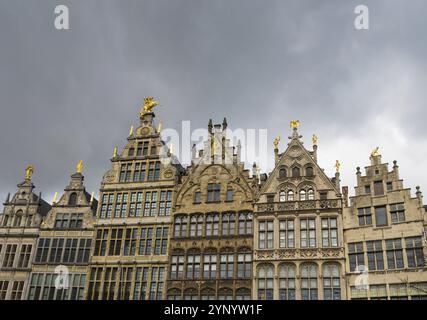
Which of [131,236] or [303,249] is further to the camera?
[131,236]

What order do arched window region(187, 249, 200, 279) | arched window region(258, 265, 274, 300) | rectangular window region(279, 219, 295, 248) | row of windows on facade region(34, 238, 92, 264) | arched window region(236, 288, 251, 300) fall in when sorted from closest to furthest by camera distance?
arched window region(258, 265, 274, 300) → arched window region(236, 288, 251, 300) → rectangular window region(279, 219, 295, 248) → arched window region(187, 249, 200, 279) → row of windows on facade region(34, 238, 92, 264)

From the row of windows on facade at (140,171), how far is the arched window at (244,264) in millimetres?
9960

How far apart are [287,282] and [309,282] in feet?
4.98

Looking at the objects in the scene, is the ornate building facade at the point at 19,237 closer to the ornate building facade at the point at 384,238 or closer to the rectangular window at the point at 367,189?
the ornate building facade at the point at 384,238

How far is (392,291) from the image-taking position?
105 feet

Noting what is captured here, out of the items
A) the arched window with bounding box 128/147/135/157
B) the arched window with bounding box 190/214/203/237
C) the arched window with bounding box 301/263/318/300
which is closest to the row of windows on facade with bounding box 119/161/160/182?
the arched window with bounding box 128/147/135/157

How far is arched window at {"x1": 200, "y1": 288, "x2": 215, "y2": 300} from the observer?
34938 mm

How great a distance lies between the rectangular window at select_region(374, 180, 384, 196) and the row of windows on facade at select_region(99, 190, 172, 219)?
1579cm

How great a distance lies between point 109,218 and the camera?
131 feet

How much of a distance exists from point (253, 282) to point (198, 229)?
6129 millimetres

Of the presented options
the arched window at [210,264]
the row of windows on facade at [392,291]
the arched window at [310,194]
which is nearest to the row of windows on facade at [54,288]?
the arched window at [210,264]

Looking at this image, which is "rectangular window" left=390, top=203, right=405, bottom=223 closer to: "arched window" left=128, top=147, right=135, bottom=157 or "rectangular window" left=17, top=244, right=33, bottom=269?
"arched window" left=128, top=147, right=135, bottom=157
